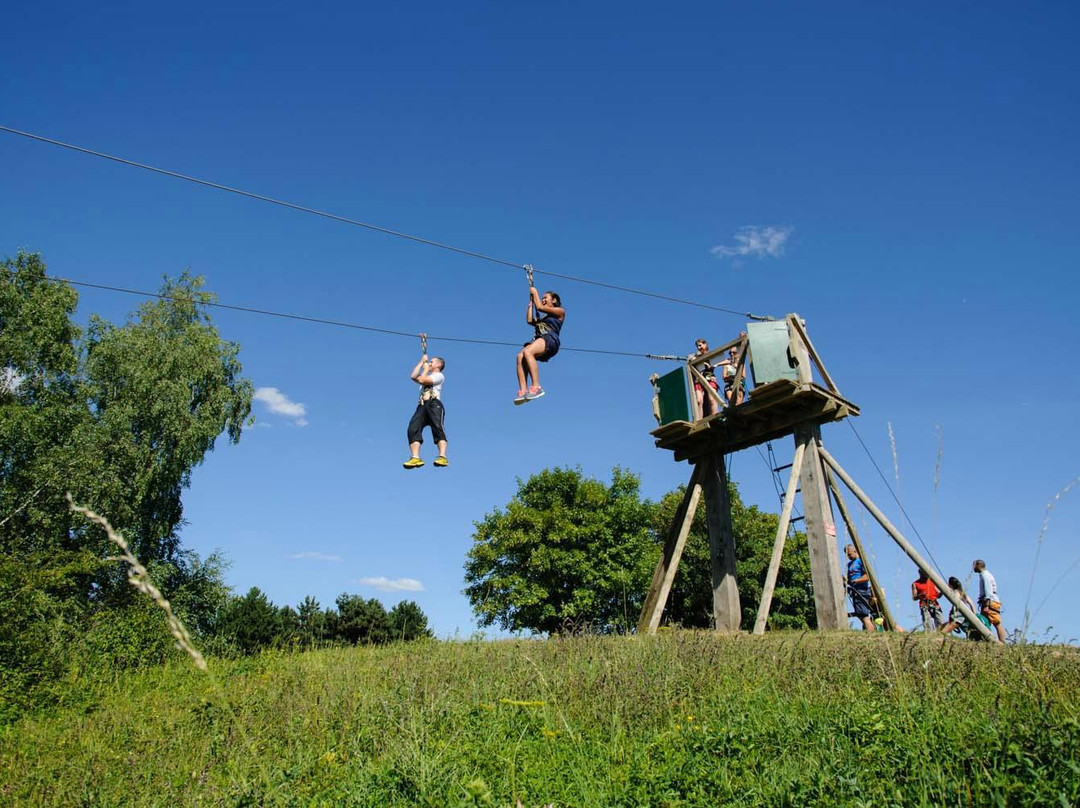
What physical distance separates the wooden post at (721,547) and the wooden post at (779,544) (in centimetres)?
129

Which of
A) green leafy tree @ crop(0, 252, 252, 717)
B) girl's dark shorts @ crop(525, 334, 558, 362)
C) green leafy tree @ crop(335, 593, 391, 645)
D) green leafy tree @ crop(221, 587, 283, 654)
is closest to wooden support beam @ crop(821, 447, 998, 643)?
girl's dark shorts @ crop(525, 334, 558, 362)

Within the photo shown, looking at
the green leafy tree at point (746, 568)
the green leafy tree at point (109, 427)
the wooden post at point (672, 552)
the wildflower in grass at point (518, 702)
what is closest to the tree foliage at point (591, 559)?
the green leafy tree at point (746, 568)

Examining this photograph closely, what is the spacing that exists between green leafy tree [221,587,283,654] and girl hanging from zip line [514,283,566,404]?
9.91m

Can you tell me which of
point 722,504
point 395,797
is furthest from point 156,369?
point 395,797

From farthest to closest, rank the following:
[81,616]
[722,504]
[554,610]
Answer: [554,610]
[81,616]
[722,504]

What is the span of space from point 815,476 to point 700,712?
23.6 feet

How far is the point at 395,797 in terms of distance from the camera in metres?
4.24

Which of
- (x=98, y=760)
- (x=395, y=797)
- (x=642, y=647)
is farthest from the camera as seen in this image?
(x=642, y=647)

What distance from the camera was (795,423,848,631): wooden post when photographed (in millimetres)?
10758

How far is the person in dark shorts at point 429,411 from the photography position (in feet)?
33.8

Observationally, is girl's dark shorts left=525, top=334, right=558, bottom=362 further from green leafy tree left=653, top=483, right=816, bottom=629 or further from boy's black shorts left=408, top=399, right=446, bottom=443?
green leafy tree left=653, top=483, right=816, bottom=629

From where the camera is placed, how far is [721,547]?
13031 millimetres

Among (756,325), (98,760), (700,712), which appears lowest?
(98,760)

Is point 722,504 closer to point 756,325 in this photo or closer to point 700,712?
point 756,325
